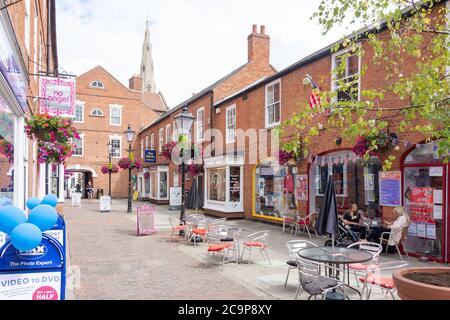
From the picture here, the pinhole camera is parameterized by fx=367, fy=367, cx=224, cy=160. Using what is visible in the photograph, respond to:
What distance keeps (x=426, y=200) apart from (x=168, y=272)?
6362mm

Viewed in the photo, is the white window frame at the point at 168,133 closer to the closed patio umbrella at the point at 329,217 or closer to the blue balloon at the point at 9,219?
the closed patio umbrella at the point at 329,217

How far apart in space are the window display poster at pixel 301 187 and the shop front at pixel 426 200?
4.04 meters

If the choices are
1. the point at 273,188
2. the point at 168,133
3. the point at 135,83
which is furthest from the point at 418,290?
the point at 135,83

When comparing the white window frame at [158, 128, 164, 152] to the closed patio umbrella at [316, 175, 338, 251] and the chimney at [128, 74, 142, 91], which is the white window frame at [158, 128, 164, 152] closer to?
the chimney at [128, 74, 142, 91]

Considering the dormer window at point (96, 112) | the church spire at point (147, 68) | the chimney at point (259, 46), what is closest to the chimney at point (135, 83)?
the dormer window at point (96, 112)

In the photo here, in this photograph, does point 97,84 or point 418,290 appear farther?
point 97,84

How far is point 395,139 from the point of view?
9234 millimetres

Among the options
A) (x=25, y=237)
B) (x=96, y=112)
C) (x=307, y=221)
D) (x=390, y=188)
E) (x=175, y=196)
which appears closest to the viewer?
(x=25, y=237)

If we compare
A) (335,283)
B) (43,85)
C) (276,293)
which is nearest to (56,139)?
(43,85)

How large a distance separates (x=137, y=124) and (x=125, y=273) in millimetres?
31765

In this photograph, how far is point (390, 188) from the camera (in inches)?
377

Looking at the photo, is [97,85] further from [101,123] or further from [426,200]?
[426,200]

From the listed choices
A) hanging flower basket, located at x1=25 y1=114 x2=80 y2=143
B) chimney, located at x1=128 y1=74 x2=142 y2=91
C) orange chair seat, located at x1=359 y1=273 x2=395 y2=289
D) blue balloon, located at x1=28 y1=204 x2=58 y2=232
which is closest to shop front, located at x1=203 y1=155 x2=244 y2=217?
hanging flower basket, located at x1=25 y1=114 x2=80 y2=143

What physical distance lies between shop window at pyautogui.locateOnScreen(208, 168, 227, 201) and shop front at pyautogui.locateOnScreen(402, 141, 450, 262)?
9.62 metres
